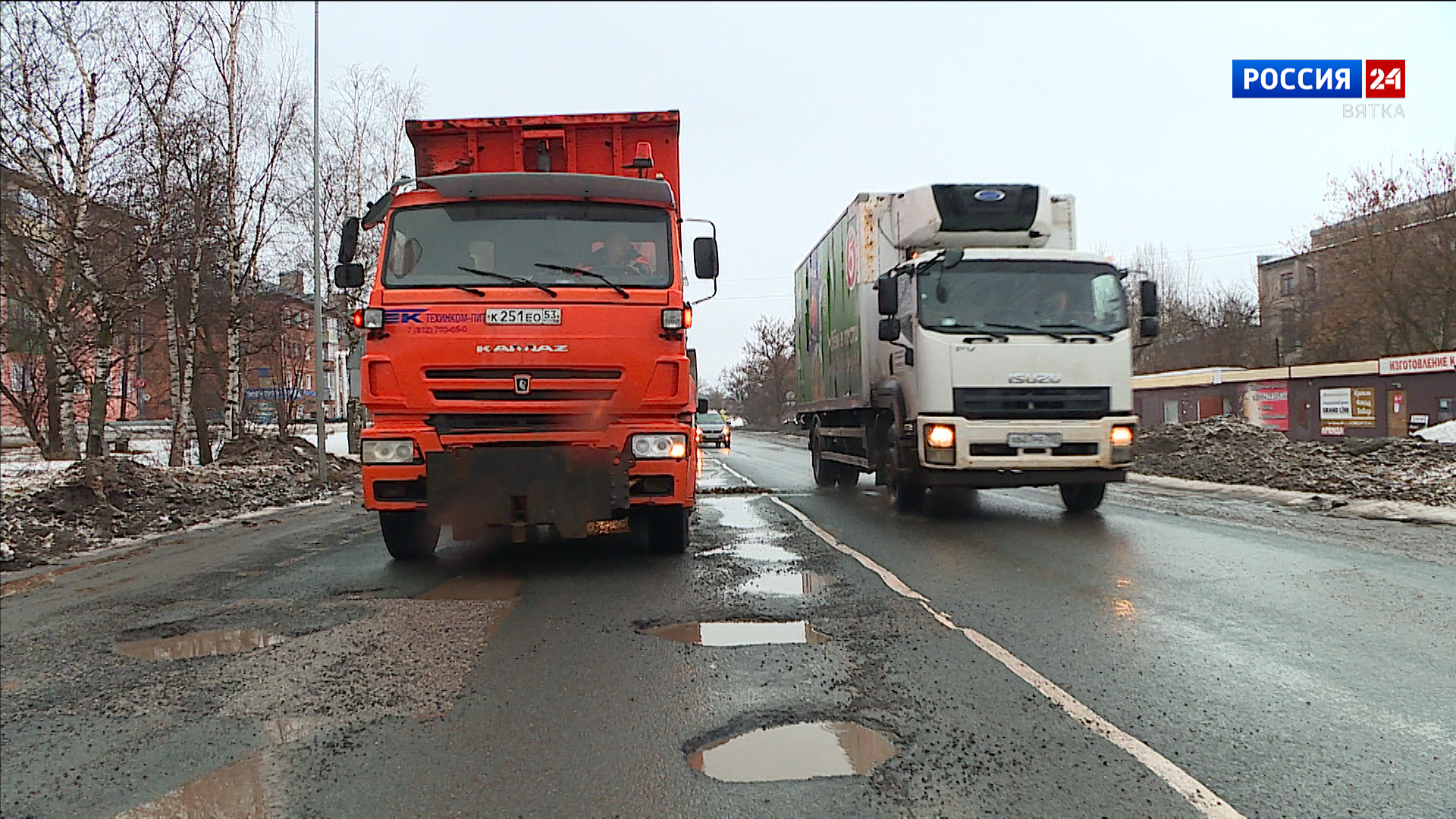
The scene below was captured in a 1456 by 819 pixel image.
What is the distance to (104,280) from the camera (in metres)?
17.1

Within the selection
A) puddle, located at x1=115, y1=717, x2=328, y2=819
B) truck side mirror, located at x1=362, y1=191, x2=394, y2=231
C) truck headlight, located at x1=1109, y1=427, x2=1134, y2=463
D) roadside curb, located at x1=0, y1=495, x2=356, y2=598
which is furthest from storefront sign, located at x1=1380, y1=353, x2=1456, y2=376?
puddle, located at x1=115, y1=717, x2=328, y2=819

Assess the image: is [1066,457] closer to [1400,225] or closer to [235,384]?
[235,384]

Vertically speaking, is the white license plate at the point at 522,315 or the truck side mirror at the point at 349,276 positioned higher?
the truck side mirror at the point at 349,276

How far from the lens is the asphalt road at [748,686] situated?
3264 mm

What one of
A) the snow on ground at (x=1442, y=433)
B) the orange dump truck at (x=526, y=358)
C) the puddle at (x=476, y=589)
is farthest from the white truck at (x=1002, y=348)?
the snow on ground at (x=1442, y=433)

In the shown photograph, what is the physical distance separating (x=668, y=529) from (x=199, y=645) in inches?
138

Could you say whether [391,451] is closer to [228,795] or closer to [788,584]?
[788,584]

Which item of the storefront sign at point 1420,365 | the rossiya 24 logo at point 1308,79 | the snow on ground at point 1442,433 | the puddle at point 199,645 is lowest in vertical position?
the puddle at point 199,645

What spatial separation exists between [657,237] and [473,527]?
261 cm

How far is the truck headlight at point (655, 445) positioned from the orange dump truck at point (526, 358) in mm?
12

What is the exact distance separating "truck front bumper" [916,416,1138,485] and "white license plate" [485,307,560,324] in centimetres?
443

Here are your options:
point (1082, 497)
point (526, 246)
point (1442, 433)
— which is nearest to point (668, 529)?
point (526, 246)

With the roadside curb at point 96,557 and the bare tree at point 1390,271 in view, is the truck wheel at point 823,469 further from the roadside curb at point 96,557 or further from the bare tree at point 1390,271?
the bare tree at point 1390,271

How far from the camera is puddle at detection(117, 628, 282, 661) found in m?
5.28
